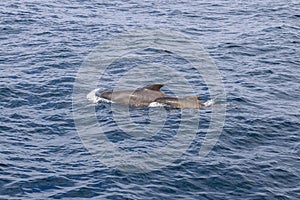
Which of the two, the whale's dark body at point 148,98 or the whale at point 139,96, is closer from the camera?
the whale's dark body at point 148,98

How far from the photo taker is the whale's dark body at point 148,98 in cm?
2098

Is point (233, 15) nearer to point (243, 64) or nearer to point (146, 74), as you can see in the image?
point (243, 64)

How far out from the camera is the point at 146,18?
115 ft

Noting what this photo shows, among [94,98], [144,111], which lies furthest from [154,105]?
[94,98]

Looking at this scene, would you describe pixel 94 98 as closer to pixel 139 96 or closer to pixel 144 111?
pixel 139 96

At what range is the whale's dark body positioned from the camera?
2098cm

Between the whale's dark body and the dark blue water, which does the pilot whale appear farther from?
the dark blue water

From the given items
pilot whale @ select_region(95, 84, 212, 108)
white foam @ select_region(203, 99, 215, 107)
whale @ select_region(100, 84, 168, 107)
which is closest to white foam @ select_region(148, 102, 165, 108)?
pilot whale @ select_region(95, 84, 212, 108)

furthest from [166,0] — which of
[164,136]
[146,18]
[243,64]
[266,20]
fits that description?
[164,136]

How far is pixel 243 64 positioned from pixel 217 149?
9766 mm

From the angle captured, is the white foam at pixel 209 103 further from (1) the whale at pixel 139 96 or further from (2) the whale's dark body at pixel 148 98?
(1) the whale at pixel 139 96

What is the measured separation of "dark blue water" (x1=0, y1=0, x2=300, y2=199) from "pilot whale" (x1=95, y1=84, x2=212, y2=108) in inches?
25.4

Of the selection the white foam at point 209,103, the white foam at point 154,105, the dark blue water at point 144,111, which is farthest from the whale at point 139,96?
the white foam at point 209,103

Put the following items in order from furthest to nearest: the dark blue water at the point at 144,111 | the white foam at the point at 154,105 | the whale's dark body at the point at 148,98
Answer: the white foam at the point at 154,105 → the whale's dark body at the point at 148,98 → the dark blue water at the point at 144,111
